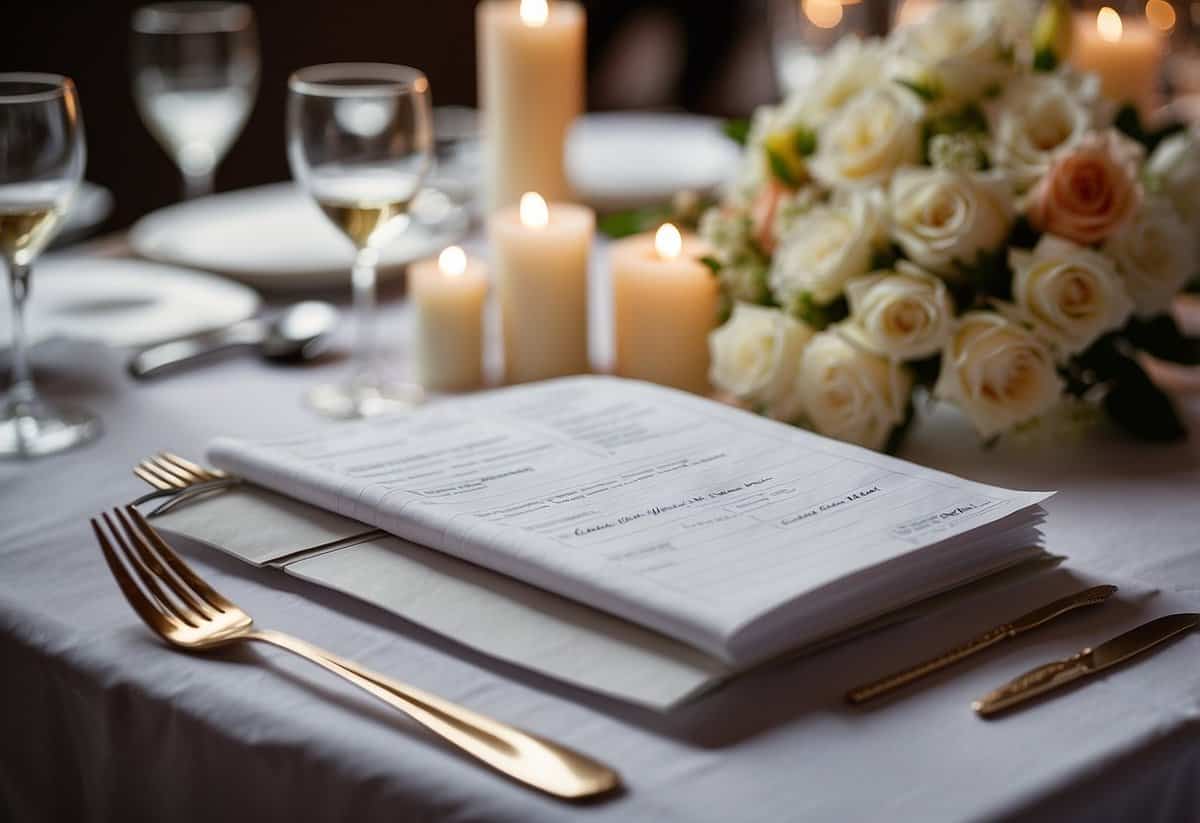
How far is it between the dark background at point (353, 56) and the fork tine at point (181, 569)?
2519 millimetres

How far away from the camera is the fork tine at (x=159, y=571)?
29.6 inches

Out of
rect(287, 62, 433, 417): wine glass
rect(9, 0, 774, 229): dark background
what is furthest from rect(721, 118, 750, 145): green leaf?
rect(9, 0, 774, 229): dark background

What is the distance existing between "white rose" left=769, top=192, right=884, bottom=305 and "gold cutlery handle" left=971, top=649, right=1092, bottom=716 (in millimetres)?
420

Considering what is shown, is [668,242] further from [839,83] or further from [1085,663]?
[1085,663]

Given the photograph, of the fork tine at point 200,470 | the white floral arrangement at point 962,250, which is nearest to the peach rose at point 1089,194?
the white floral arrangement at point 962,250

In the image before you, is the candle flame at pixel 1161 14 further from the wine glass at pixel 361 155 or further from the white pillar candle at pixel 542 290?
the wine glass at pixel 361 155

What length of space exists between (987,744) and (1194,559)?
32 centimetres

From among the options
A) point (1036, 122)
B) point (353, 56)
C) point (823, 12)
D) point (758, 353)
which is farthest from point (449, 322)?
point (353, 56)

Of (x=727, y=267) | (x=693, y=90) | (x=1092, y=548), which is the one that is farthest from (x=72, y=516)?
(x=693, y=90)

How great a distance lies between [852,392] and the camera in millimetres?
1015

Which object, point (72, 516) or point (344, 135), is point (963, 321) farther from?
point (72, 516)

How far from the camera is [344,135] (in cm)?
110

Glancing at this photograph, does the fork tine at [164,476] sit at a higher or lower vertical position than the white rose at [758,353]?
lower

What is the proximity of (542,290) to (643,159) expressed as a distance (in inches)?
30.7
